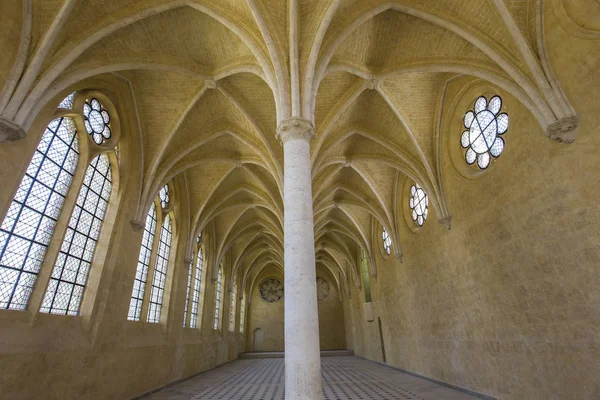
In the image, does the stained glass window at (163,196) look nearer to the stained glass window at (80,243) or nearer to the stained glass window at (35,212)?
the stained glass window at (80,243)

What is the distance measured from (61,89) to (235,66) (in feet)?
14.9

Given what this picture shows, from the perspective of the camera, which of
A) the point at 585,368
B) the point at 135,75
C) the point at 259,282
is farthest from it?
the point at 259,282

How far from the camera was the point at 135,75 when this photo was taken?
1041cm

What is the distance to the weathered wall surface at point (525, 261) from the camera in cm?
637

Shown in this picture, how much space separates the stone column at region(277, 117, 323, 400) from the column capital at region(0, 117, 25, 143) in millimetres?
5183

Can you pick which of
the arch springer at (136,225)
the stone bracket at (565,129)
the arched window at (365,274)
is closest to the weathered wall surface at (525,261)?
the stone bracket at (565,129)

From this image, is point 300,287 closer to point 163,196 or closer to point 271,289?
point 163,196

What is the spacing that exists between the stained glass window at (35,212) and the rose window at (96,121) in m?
0.51

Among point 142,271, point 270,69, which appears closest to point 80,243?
point 142,271

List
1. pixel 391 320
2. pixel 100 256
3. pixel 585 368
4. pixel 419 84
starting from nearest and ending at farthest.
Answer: pixel 585 368, pixel 100 256, pixel 419 84, pixel 391 320

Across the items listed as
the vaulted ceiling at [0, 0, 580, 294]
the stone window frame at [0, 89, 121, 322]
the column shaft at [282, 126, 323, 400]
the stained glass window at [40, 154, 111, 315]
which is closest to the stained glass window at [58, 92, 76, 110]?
the stone window frame at [0, 89, 121, 322]

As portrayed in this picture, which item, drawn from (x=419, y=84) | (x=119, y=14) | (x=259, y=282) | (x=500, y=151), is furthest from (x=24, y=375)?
(x=259, y=282)

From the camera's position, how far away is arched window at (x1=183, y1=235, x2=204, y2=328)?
1630 cm

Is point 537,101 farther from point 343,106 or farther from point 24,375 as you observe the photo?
point 24,375
